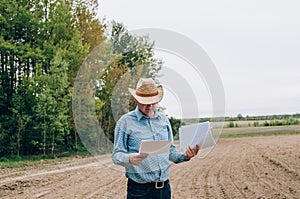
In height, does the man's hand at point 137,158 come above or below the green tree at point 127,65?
below

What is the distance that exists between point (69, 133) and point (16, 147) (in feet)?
8.34

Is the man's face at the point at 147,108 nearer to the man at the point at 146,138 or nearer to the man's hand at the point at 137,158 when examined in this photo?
the man at the point at 146,138

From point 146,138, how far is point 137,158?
11.5 inches

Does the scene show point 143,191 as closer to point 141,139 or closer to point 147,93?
point 141,139

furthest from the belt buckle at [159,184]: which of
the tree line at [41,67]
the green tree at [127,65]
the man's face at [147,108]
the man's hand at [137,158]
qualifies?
the tree line at [41,67]

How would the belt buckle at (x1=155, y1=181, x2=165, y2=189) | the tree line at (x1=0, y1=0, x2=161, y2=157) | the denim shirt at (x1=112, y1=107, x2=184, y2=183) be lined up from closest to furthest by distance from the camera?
1. the denim shirt at (x1=112, y1=107, x2=184, y2=183)
2. the belt buckle at (x1=155, y1=181, x2=165, y2=189)
3. the tree line at (x1=0, y1=0, x2=161, y2=157)

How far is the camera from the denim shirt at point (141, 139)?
3516 mm

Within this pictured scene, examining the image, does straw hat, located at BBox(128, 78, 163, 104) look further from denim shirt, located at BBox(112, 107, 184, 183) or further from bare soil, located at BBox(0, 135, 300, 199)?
bare soil, located at BBox(0, 135, 300, 199)

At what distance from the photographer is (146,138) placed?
3.56 m

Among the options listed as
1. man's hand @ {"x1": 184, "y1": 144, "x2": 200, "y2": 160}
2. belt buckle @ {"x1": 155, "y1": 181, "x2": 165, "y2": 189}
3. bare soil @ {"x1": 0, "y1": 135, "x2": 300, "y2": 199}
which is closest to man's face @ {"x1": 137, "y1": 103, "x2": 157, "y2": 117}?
man's hand @ {"x1": 184, "y1": 144, "x2": 200, "y2": 160}

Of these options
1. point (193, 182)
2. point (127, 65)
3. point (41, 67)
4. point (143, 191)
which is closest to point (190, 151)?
point (143, 191)

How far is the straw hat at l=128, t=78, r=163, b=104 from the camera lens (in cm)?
360

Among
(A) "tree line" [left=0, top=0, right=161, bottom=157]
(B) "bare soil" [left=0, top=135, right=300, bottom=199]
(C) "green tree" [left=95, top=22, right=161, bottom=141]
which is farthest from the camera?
(A) "tree line" [left=0, top=0, right=161, bottom=157]

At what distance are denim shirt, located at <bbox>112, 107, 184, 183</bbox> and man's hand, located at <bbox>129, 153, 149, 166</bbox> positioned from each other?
0.11 meters
